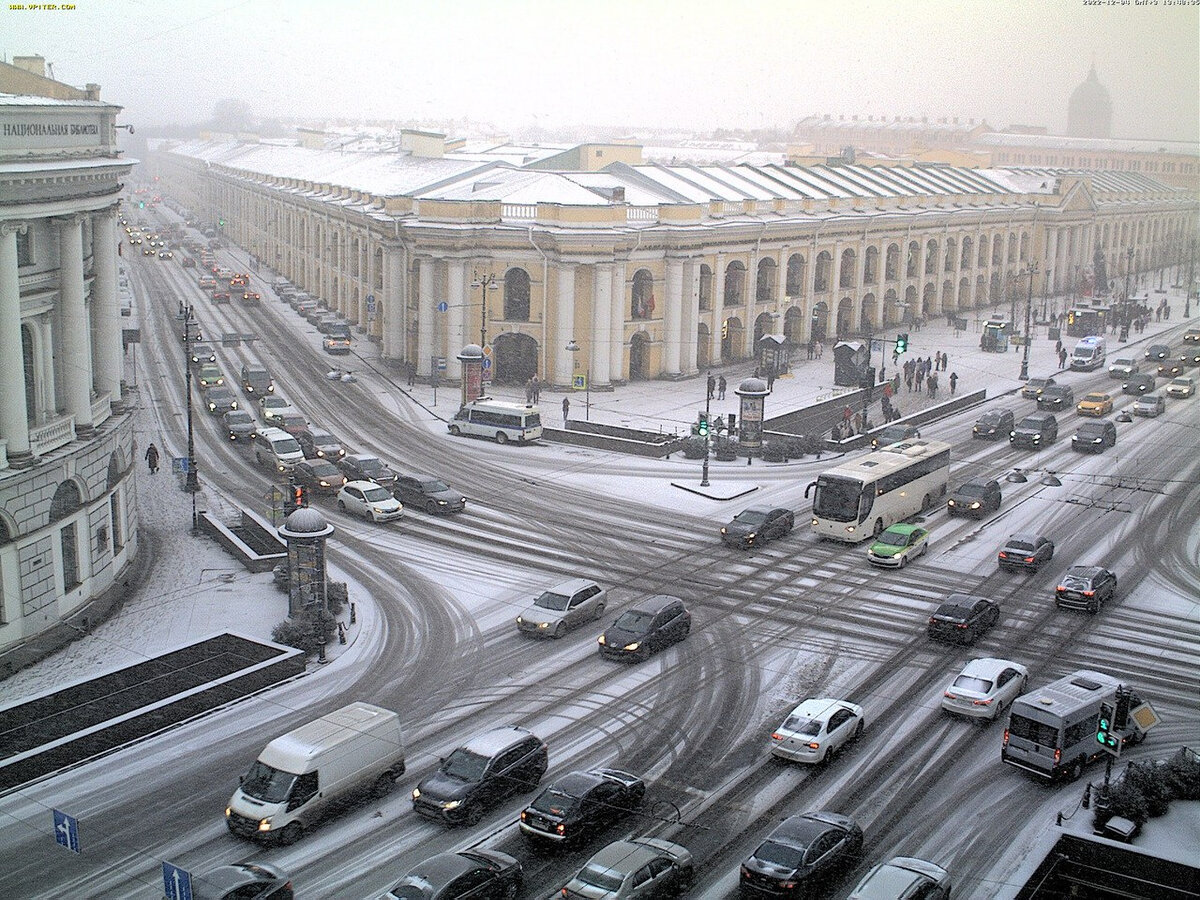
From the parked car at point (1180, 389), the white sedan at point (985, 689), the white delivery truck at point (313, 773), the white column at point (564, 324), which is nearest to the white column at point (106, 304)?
the white delivery truck at point (313, 773)

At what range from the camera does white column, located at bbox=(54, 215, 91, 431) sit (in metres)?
35.2

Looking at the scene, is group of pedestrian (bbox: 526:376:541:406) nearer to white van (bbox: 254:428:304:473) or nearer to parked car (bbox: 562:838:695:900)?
white van (bbox: 254:428:304:473)

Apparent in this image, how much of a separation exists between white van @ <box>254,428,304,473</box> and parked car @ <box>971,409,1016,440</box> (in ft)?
101

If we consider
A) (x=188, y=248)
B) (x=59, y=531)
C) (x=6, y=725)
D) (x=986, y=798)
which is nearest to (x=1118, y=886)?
(x=986, y=798)

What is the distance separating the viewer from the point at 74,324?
35.7 meters

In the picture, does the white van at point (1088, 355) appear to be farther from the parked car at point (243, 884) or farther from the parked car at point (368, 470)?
the parked car at point (243, 884)

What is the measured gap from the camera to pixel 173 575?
3856cm

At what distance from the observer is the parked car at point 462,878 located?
65.4ft

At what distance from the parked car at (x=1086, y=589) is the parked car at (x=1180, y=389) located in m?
38.0

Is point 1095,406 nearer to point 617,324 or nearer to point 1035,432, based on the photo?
point 1035,432

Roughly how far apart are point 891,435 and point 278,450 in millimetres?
26630

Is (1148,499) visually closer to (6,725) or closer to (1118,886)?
(1118,886)

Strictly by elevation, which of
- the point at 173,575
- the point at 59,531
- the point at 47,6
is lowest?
the point at 173,575

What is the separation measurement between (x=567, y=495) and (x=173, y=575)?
1527cm
